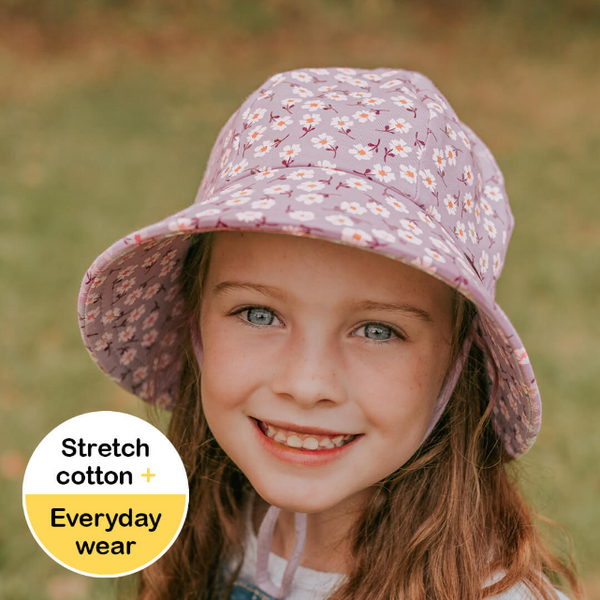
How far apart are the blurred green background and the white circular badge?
78 cm

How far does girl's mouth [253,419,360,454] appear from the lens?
137cm

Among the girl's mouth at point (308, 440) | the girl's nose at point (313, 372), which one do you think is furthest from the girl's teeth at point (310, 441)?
the girl's nose at point (313, 372)

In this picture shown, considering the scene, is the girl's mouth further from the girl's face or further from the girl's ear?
the girl's ear

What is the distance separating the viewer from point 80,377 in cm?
316

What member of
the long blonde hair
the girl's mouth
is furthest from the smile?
the long blonde hair

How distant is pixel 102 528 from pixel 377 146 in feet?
3.08

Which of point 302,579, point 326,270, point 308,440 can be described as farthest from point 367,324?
point 302,579

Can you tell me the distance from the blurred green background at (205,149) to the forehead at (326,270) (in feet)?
3.91

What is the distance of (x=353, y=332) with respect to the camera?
133 cm

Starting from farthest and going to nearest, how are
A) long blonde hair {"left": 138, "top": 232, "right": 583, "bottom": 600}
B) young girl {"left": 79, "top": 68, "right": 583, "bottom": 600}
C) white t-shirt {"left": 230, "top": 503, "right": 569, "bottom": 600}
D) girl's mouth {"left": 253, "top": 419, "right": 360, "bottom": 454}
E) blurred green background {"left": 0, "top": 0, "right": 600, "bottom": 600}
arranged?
blurred green background {"left": 0, "top": 0, "right": 600, "bottom": 600}
white t-shirt {"left": 230, "top": 503, "right": 569, "bottom": 600}
long blonde hair {"left": 138, "top": 232, "right": 583, "bottom": 600}
girl's mouth {"left": 253, "top": 419, "right": 360, "bottom": 454}
young girl {"left": 79, "top": 68, "right": 583, "bottom": 600}

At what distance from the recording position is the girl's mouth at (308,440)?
137 centimetres

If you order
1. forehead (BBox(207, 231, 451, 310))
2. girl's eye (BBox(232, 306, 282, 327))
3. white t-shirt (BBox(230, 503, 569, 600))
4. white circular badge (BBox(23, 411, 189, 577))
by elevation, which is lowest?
white t-shirt (BBox(230, 503, 569, 600))

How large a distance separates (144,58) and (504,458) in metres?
6.38

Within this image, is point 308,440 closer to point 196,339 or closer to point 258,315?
point 258,315
